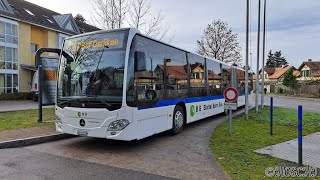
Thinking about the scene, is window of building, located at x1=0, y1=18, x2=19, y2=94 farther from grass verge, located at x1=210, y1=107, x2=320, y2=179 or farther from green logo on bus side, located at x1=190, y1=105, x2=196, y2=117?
grass verge, located at x1=210, y1=107, x2=320, y2=179

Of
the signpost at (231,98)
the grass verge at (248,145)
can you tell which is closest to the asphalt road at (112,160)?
the grass verge at (248,145)

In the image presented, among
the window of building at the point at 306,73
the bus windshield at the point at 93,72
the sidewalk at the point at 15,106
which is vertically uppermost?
the window of building at the point at 306,73

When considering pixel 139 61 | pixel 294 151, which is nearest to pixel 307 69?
pixel 294 151

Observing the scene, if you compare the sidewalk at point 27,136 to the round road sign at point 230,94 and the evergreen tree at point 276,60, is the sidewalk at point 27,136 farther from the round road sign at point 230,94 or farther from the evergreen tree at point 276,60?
the evergreen tree at point 276,60

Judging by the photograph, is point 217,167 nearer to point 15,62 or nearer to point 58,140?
point 58,140

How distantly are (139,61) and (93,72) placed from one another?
1.23 meters

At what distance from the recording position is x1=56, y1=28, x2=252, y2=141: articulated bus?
758 centimetres

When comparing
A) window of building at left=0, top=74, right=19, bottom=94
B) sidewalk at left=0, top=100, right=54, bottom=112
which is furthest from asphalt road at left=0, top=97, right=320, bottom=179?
window of building at left=0, top=74, right=19, bottom=94

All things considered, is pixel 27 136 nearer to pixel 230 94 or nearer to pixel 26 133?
pixel 26 133

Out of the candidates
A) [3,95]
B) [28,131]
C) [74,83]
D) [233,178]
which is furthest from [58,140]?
[3,95]

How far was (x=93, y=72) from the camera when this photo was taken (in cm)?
793

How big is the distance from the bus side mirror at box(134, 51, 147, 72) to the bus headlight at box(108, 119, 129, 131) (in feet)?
4.54

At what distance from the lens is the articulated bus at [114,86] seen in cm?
758

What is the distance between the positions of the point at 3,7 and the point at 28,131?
2468 centimetres
